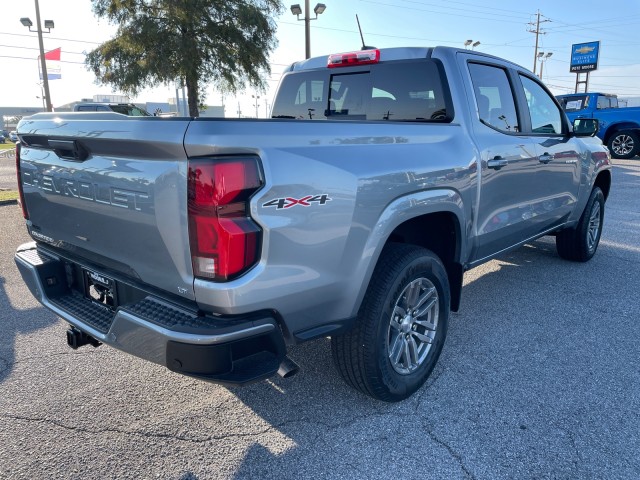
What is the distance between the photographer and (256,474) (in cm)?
218

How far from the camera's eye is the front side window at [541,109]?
4004 mm

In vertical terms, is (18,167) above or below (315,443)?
above

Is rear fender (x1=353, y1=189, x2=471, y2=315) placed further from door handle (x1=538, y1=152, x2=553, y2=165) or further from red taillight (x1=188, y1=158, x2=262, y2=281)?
door handle (x1=538, y1=152, x2=553, y2=165)

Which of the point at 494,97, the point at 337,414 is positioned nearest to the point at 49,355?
the point at 337,414

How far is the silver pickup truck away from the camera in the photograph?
6.02ft

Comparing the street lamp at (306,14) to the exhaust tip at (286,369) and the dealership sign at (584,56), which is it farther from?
the dealership sign at (584,56)

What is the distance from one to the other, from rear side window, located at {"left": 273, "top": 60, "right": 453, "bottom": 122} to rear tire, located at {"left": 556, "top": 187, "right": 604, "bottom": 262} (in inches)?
110

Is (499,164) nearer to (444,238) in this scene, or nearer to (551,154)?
(444,238)

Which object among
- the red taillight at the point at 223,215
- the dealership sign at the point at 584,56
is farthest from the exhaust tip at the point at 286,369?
the dealership sign at the point at 584,56

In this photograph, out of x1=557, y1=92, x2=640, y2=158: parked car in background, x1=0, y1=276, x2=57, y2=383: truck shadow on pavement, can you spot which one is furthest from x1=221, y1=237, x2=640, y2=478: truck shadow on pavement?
x1=557, y1=92, x2=640, y2=158: parked car in background

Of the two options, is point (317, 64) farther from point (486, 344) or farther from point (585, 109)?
point (585, 109)

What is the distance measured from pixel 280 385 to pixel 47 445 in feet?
4.02

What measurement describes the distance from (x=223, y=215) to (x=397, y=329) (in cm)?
131

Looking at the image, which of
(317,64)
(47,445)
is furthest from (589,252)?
(47,445)
